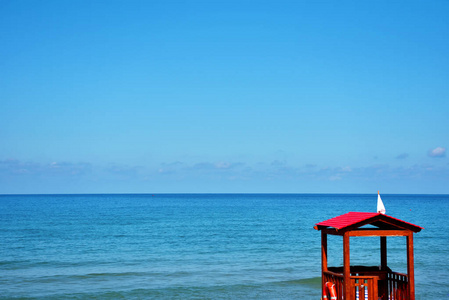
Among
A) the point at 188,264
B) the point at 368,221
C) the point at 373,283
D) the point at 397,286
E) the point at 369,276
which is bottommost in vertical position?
the point at 188,264

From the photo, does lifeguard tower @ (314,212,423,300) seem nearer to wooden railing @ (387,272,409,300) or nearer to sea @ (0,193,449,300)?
wooden railing @ (387,272,409,300)

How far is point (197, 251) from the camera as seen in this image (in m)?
34.6

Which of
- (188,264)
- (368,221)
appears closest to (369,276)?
(368,221)

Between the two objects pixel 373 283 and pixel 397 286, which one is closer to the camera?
pixel 373 283

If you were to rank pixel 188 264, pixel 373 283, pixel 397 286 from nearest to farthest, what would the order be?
1. pixel 373 283
2. pixel 397 286
3. pixel 188 264

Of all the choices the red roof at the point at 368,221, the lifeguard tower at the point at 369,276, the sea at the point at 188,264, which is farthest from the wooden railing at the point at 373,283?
the sea at the point at 188,264

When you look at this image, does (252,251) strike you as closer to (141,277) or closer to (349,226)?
(141,277)

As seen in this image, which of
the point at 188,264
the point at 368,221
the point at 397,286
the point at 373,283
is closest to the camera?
the point at 368,221

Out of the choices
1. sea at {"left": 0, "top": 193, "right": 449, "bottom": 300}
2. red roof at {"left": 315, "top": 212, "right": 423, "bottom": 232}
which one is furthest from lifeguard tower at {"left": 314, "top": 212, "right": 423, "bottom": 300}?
sea at {"left": 0, "top": 193, "right": 449, "bottom": 300}

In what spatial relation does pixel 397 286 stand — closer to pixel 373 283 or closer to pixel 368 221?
pixel 373 283

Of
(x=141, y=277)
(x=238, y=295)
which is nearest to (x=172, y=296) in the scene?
(x=238, y=295)

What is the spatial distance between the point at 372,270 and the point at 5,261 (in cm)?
2322

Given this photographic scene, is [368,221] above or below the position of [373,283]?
above

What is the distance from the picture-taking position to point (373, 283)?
535 inches
